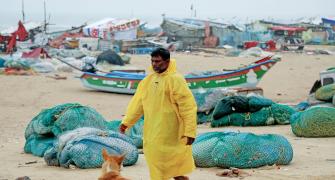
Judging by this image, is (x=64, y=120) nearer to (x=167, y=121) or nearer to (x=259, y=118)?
(x=167, y=121)

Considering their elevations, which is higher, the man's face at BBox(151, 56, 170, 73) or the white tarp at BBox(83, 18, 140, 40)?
the man's face at BBox(151, 56, 170, 73)

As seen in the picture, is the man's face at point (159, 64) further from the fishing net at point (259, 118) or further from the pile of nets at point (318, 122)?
the fishing net at point (259, 118)

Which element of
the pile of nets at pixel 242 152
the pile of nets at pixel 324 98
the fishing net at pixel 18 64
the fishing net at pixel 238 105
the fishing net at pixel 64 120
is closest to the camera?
the pile of nets at pixel 242 152

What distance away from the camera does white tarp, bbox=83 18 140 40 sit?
43.7m

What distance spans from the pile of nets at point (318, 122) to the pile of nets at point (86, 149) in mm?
2918

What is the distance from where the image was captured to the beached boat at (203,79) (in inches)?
715

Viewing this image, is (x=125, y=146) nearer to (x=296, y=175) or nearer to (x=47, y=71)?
(x=296, y=175)

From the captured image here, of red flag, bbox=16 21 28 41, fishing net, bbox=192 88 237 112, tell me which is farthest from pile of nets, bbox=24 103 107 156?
red flag, bbox=16 21 28 41

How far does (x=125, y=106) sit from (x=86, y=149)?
9.84m

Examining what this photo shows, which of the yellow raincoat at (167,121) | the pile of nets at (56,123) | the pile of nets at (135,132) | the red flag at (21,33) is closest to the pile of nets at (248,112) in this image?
the pile of nets at (135,132)

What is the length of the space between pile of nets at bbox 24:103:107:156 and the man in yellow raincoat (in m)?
3.23

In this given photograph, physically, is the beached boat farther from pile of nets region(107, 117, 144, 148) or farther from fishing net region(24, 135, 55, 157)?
fishing net region(24, 135, 55, 157)

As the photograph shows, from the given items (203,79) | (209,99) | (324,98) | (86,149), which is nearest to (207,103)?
(209,99)

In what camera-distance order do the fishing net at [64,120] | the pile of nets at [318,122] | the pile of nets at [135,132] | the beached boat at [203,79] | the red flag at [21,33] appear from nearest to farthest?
the fishing net at [64,120] < the pile of nets at [135,132] < the pile of nets at [318,122] < the beached boat at [203,79] < the red flag at [21,33]
